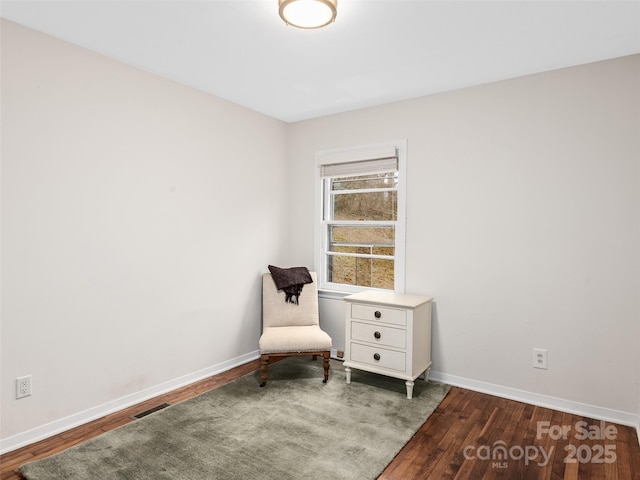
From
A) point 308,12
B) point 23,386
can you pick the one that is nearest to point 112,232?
A: point 23,386

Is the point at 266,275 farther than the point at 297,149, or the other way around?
the point at 297,149

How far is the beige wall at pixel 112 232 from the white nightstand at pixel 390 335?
116 centimetres

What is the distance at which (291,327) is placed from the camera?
3.68 meters

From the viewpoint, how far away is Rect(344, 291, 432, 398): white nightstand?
121 inches

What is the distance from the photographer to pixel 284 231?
435 centimetres

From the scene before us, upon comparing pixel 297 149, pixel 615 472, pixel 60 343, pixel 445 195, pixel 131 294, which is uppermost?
pixel 297 149

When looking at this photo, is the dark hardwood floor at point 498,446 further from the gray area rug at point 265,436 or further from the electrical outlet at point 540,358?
the electrical outlet at point 540,358

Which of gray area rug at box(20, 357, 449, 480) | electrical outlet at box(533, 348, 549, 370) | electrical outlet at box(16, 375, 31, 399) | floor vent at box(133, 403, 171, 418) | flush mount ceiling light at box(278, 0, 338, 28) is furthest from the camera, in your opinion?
electrical outlet at box(533, 348, 549, 370)

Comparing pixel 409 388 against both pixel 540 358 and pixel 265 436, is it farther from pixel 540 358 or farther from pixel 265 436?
pixel 265 436

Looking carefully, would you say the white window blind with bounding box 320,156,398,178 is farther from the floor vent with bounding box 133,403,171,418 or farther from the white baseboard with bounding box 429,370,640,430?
the floor vent with bounding box 133,403,171,418

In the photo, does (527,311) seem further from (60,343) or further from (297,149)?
(60,343)

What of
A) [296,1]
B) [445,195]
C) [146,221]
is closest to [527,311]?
[445,195]

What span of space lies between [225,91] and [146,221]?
1289 millimetres

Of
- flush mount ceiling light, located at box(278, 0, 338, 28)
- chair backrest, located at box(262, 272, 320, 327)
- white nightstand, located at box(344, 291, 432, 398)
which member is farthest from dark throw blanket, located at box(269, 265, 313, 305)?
flush mount ceiling light, located at box(278, 0, 338, 28)
